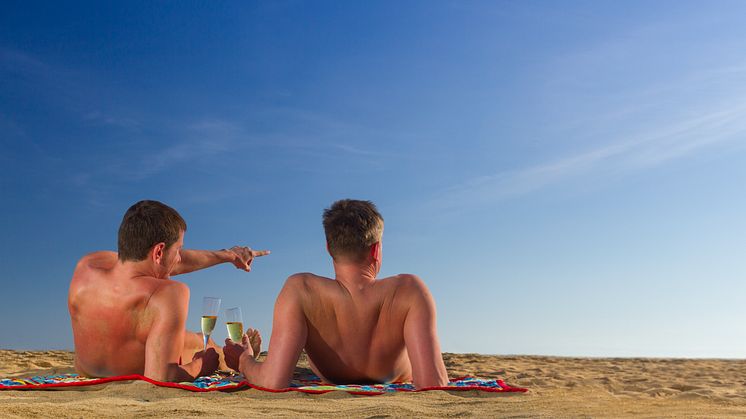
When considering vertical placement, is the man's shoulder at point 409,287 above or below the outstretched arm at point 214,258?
below

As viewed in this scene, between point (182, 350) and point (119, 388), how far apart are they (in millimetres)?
776

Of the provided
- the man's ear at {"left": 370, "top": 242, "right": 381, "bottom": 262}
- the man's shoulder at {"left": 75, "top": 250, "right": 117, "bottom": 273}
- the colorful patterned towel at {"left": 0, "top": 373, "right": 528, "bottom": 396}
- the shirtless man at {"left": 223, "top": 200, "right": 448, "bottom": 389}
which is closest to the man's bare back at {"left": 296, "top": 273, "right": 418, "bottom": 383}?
the shirtless man at {"left": 223, "top": 200, "right": 448, "bottom": 389}

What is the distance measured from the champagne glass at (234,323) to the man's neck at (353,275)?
1.17 meters

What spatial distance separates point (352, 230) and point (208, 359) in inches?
82.3

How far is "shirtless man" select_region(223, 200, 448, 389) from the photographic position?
445 cm

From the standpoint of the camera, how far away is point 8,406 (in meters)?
3.81

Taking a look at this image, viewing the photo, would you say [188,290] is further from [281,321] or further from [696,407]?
[696,407]

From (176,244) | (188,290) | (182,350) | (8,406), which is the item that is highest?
(176,244)

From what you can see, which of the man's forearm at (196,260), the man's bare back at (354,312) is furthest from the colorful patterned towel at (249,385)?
the man's forearm at (196,260)

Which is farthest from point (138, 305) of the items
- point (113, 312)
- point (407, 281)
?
point (407, 281)

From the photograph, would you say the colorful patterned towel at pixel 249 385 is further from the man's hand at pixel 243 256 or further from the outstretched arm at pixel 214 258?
the man's hand at pixel 243 256

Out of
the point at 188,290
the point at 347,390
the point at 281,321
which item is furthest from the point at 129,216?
the point at 347,390

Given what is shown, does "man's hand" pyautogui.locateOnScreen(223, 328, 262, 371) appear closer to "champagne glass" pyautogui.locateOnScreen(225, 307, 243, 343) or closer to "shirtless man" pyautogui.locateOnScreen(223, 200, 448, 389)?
"champagne glass" pyautogui.locateOnScreen(225, 307, 243, 343)

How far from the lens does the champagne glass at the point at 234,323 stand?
17.0 feet
